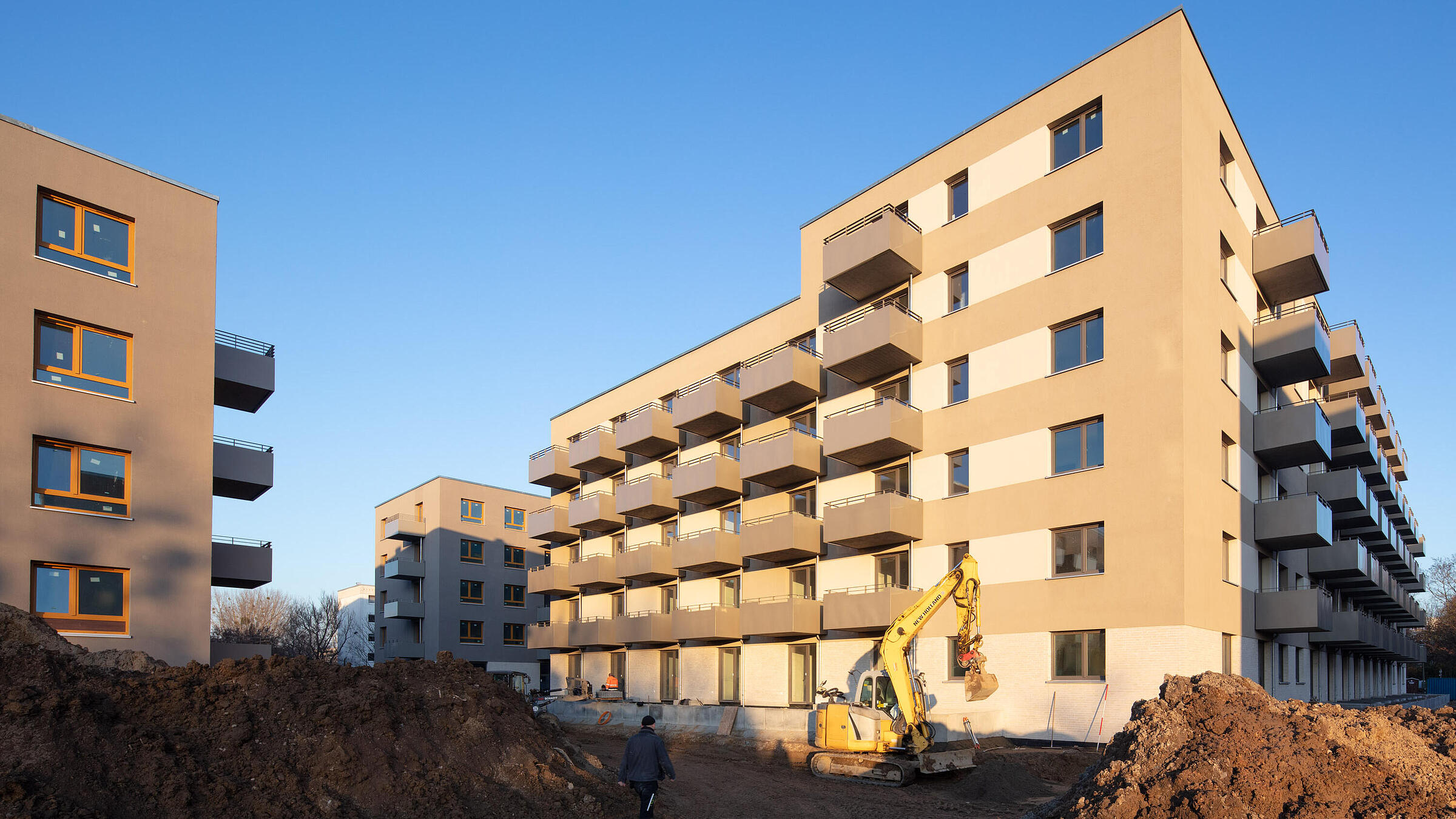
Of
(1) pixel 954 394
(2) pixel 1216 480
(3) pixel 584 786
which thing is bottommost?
(3) pixel 584 786

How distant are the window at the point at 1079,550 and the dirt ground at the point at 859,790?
4761mm

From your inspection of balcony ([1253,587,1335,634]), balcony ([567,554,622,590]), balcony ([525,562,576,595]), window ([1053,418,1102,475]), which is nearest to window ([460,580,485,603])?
balcony ([525,562,576,595])

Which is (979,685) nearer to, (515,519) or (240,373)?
(240,373)

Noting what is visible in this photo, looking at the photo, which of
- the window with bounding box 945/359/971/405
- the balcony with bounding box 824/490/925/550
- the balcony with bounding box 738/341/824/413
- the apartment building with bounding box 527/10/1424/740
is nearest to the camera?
the apartment building with bounding box 527/10/1424/740

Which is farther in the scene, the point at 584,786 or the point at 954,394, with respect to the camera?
the point at 954,394

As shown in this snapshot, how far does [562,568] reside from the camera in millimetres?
51000

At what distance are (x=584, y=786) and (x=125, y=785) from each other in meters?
6.82

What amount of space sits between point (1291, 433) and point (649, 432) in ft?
80.8

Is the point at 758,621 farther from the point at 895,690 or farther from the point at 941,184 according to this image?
the point at 941,184

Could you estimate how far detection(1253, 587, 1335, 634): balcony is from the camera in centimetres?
2888

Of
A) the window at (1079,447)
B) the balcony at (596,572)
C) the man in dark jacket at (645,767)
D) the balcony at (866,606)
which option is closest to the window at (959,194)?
the window at (1079,447)

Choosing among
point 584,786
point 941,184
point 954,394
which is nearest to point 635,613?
point 954,394

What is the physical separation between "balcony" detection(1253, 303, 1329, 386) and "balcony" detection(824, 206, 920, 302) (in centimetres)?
1081

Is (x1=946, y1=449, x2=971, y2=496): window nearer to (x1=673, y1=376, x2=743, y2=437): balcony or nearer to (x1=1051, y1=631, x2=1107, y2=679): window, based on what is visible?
(x1=1051, y1=631, x2=1107, y2=679): window
